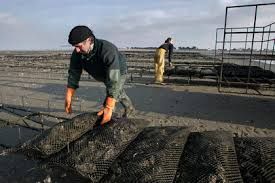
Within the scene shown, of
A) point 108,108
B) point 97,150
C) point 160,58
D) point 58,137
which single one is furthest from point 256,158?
point 160,58

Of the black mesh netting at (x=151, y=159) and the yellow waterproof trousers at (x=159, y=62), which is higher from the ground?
the yellow waterproof trousers at (x=159, y=62)

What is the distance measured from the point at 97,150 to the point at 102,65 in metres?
1.39

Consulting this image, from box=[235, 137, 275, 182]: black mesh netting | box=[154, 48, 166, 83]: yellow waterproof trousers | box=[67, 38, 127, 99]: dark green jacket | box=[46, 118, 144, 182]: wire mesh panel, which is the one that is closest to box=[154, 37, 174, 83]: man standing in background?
box=[154, 48, 166, 83]: yellow waterproof trousers

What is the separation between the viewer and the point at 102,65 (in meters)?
3.70

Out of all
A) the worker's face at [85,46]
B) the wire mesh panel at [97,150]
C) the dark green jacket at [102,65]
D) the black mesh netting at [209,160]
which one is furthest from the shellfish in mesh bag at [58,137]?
the black mesh netting at [209,160]

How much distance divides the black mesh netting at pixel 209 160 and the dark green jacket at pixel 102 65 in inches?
47.3

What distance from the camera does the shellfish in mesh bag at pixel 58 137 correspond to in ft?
9.62

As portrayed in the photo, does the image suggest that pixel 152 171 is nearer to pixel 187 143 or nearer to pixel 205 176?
pixel 205 176

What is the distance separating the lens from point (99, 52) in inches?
137

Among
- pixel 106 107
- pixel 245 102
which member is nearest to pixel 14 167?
Answer: pixel 106 107

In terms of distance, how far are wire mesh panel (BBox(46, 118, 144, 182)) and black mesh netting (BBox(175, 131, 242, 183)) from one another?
2.35 ft

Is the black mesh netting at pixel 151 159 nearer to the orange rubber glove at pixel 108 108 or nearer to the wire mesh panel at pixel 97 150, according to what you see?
the wire mesh panel at pixel 97 150

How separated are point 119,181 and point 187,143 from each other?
949 millimetres

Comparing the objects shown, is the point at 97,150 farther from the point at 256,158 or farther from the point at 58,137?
the point at 256,158
